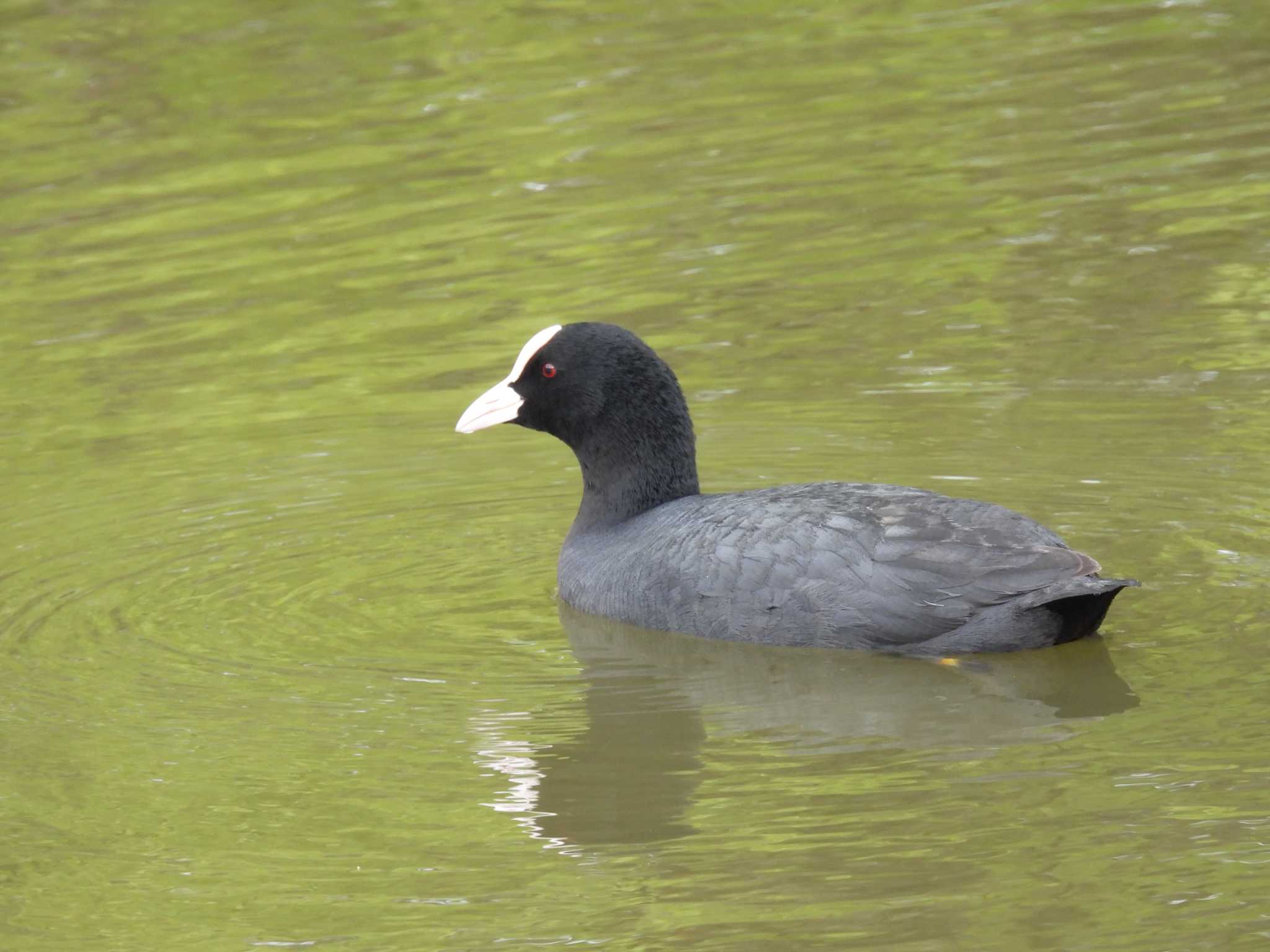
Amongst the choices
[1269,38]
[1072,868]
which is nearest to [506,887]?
[1072,868]

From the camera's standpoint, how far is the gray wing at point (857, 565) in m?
6.54

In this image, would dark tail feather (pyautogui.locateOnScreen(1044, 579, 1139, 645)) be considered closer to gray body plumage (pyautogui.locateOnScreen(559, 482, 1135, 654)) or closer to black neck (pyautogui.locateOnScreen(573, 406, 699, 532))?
gray body plumage (pyautogui.locateOnScreen(559, 482, 1135, 654))

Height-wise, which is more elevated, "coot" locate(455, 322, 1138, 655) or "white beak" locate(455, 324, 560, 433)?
"white beak" locate(455, 324, 560, 433)

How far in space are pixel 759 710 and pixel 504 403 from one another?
6.69ft

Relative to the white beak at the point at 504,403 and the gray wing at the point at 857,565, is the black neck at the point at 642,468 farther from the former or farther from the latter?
the gray wing at the point at 857,565

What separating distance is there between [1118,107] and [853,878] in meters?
10.0

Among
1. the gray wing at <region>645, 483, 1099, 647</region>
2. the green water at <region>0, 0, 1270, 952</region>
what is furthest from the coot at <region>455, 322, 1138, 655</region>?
the green water at <region>0, 0, 1270, 952</region>

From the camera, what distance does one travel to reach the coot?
258 inches

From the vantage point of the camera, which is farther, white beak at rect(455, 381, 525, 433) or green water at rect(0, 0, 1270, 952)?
white beak at rect(455, 381, 525, 433)

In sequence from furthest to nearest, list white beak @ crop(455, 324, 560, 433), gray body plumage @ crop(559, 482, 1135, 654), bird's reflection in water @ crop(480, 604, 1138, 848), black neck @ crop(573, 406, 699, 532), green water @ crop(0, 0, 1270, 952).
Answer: white beak @ crop(455, 324, 560, 433) → black neck @ crop(573, 406, 699, 532) → gray body plumage @ crop(559, 482, 1135, 654) → bird's reflection in water @ crop(480, 604, 1138, 848) → green water @ crop(0, 0, 1270, 952)

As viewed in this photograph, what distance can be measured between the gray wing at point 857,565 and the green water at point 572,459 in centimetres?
16

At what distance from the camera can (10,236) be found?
13.5 meters

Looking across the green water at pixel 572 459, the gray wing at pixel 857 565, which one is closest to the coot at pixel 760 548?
the gray wing at pixel 857 565

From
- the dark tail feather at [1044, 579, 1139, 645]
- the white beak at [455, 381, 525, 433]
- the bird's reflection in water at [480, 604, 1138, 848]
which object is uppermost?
the white beak at [455, 381, 525, 433]
